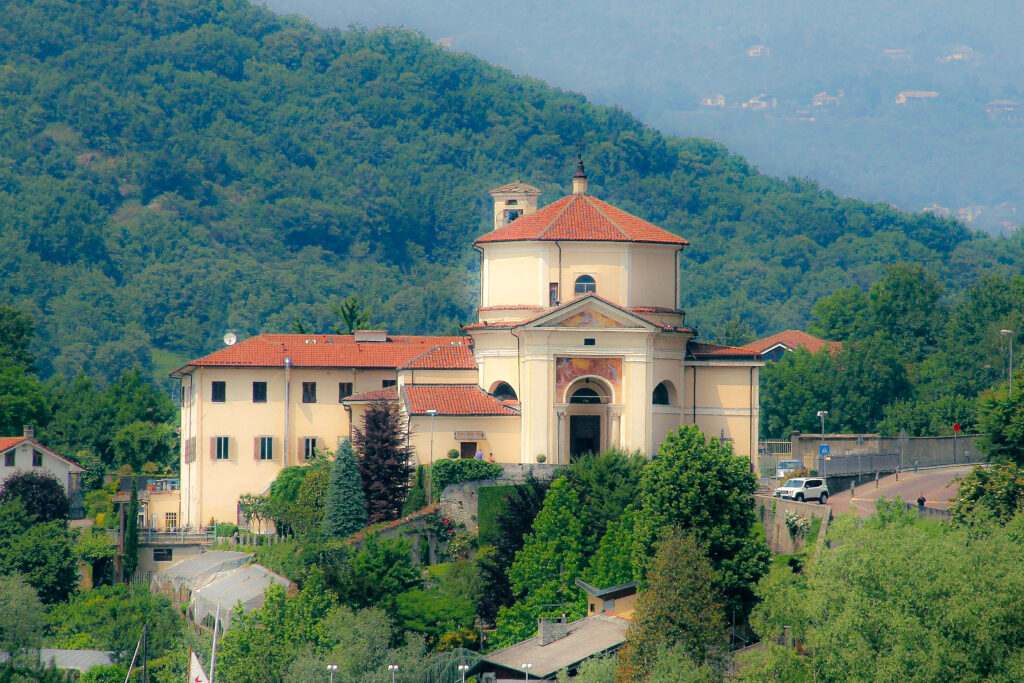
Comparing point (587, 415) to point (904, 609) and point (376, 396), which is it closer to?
point (376, 396)

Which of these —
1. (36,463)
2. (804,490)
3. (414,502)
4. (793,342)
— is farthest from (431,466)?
(793,342)

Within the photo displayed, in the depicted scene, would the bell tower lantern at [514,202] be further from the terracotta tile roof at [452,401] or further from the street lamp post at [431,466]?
the street lamp post at [431,466]

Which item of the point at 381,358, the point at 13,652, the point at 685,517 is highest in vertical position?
the point at 381,358

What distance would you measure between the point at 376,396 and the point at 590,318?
11892 millimetres

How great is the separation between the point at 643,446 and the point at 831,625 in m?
24.5

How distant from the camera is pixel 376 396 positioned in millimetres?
82438

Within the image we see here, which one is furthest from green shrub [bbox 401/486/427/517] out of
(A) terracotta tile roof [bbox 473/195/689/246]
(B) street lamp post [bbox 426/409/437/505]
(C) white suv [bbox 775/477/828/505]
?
(C) white suv [bbox 775/477/828/505]

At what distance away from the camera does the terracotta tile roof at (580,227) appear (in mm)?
78875

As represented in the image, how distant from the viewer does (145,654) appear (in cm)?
6638

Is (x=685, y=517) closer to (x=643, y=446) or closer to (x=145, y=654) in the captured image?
(x=643, y=446)

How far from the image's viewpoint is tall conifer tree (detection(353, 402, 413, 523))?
7456 centimetres

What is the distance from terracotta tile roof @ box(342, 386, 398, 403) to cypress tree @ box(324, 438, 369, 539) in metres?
6.93

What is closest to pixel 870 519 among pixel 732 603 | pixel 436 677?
pixel 732 603

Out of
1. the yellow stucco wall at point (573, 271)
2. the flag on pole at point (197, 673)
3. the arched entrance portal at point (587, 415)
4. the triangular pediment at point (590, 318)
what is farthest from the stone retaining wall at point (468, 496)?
the flag on pole at point (197, 673)
